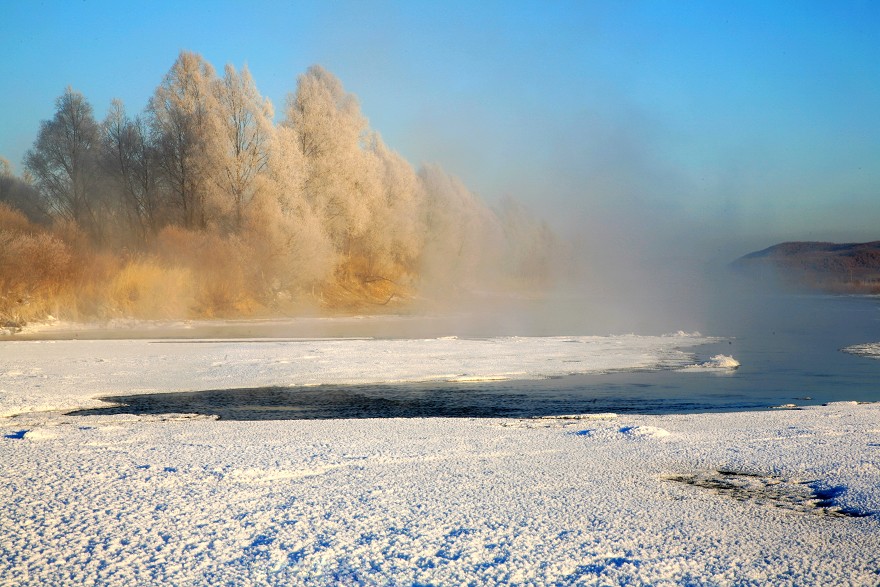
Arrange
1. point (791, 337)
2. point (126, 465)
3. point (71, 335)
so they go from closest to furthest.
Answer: point (126, 465) < point (71, 335) < point (791, 337)

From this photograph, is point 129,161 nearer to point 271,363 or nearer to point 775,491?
point 271,363

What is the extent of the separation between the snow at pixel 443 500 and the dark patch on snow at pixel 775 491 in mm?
20

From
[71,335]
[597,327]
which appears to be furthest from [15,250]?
[597,327]

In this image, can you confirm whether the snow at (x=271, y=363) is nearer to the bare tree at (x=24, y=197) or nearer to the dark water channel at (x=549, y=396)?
the dark water channel at (x=549, y=396)

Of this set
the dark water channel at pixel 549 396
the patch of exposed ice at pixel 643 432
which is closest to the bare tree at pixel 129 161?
the dark water channel at pixel 549 396

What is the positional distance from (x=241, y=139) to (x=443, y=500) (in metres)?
30.8

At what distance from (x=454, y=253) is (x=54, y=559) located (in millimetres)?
47964

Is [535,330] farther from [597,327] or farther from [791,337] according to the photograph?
[791,337]

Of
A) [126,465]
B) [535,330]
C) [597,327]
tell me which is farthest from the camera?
[597,327]

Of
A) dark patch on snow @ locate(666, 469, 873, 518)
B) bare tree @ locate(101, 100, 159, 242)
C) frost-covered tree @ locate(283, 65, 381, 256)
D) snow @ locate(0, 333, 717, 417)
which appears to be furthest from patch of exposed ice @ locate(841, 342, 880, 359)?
bare tree @ locate(101, 100, 159, 242)

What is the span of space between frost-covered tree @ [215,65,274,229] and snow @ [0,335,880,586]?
25180 mm

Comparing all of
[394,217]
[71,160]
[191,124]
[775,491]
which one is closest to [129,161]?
[71,160]

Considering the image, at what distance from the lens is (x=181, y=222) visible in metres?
36.0

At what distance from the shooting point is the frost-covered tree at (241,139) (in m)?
31.9
